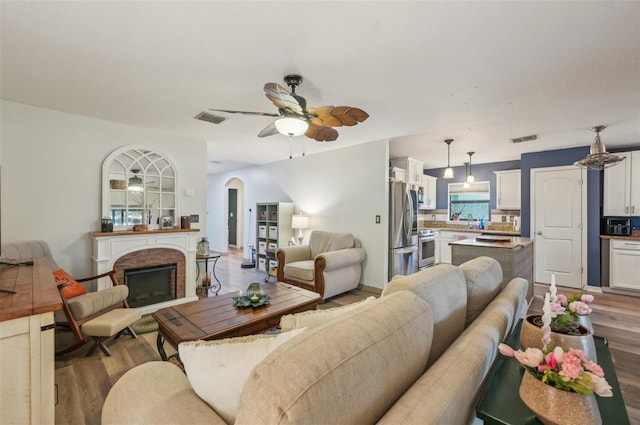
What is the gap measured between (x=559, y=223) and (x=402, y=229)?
8.98ft

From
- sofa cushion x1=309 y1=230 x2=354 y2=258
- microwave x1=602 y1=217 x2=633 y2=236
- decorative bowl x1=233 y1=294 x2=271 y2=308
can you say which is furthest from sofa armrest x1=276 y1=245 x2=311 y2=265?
microwave x1=602 y1=217 x2=633 y2=236

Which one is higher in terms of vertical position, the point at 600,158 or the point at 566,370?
the point at 600,158

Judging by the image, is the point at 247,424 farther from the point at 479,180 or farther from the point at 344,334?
the point at 479,180

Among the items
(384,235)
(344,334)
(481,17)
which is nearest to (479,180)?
(384,235)

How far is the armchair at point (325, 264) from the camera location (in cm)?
380

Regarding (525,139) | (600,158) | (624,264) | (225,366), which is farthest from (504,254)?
(225,366)

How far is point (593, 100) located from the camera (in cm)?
274

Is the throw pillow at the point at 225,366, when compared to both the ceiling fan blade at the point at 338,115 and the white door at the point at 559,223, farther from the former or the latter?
the white door at the point at 559,223

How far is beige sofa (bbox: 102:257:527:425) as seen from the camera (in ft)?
1.98

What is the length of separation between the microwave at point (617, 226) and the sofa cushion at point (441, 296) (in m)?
4.84

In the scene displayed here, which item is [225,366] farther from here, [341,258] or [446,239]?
[446,239]

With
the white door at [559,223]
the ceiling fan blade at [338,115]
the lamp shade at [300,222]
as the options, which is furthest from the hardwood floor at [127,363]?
the ceiling fan blade at [338,115]

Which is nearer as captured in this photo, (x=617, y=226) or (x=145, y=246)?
(x=145, y=246)

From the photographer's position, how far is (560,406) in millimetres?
744
